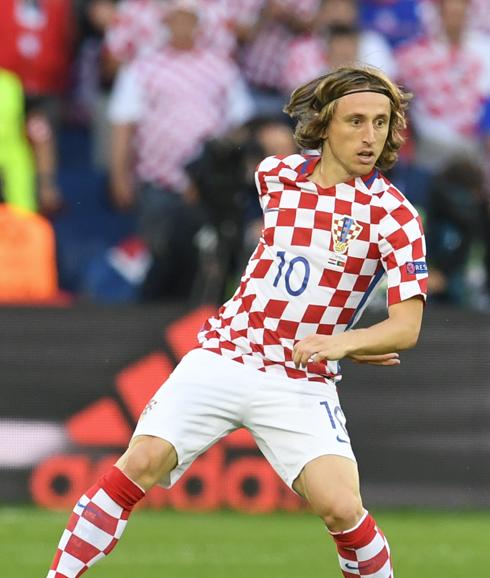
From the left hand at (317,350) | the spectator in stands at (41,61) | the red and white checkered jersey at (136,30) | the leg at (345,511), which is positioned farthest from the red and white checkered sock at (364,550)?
the red and white checkered jersey at (136,30)

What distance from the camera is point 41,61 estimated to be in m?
12.3

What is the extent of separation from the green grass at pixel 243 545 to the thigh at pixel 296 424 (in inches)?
78.7

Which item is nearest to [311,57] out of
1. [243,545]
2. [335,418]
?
[243,545]

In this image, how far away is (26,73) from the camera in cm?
1229

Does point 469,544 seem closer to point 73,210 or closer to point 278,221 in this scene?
point 278,221

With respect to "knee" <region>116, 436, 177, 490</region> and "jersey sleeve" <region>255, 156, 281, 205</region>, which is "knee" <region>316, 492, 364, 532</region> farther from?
"jersey sleeve" <region>255, 156, 281, 205</region>

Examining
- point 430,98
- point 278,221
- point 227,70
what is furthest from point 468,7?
point 278,221

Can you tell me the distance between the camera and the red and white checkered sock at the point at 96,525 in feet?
18.7

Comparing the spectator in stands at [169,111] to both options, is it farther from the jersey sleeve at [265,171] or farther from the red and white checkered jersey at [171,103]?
the jersey sleeve at [265,171]

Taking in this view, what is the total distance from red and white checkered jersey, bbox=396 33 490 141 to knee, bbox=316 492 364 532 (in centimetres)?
758

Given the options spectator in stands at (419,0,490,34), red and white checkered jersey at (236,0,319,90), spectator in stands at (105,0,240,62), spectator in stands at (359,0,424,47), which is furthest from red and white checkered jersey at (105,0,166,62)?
spectator in stands at (419,0,490,34)

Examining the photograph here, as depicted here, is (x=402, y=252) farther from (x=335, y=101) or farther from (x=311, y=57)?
(x=311, y=57)

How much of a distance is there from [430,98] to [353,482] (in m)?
7.64

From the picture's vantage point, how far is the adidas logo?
9945mm
